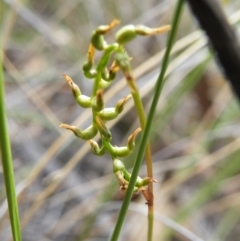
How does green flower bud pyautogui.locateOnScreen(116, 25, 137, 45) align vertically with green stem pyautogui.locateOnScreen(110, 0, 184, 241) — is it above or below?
above

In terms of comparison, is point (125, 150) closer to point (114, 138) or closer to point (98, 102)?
point (98, 102)

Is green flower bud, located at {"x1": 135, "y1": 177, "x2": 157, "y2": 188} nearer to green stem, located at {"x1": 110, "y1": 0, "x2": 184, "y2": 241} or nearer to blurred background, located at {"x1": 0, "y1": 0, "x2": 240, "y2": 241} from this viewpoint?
green stem, located at {"x1": 110, "y1": 0, "x2": 184, "y2": 241}

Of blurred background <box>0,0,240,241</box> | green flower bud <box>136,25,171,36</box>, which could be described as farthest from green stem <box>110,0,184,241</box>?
blurred background <box>0,0,240,241</box>

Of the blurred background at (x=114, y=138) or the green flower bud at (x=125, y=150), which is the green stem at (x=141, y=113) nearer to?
the green flower bud at (x=125, y=150)

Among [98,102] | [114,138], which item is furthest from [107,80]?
[114,138]

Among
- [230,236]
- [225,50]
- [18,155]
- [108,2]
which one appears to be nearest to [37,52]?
[108,2]

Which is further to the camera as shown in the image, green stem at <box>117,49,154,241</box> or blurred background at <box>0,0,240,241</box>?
blurred background at <box>0,0,240,241</box>

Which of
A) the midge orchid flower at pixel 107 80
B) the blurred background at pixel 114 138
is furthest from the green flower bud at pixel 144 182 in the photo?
the blurred background at pixel 114 138

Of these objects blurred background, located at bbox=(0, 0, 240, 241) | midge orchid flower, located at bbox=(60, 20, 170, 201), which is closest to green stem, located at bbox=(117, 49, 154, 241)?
midge orchid flower, located at bbox=(60, 20, 170, 201)
